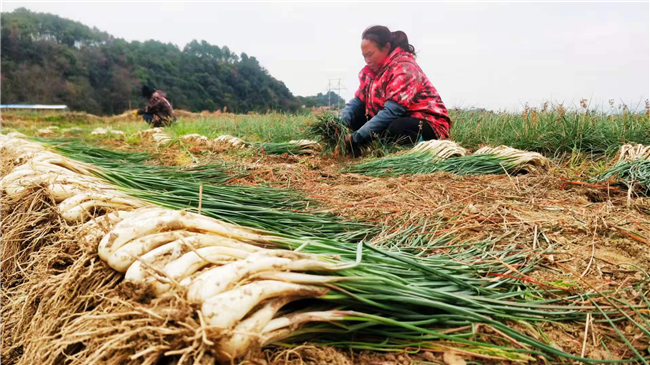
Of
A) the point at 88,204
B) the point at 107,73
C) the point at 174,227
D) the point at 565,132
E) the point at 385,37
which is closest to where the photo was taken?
the point at 174,227

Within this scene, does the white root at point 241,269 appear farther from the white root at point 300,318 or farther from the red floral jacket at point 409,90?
the red floral jacket at point 409,90

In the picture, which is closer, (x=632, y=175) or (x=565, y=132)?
(x=632, y=175)

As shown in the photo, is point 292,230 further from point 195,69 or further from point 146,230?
point 195,69

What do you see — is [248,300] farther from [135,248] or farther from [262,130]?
[262,130]

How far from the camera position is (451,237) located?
1633 mm

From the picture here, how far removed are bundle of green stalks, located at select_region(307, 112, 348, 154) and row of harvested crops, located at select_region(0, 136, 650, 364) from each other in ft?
10.0

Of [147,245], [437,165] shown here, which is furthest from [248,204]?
[437,165]

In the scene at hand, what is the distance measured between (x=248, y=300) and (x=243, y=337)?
0.24ft

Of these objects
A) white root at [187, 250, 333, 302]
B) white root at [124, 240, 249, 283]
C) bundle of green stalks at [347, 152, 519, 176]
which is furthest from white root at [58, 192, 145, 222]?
bundle of green stalks at [347, 152, 519, 176]

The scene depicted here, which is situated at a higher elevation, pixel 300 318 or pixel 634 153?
pixel 634 153

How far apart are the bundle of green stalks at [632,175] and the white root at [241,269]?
2.27 m

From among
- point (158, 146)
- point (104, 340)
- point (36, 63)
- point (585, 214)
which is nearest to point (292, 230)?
point (104, 340)

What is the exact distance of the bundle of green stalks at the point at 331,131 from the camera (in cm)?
429

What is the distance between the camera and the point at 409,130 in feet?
13.3
